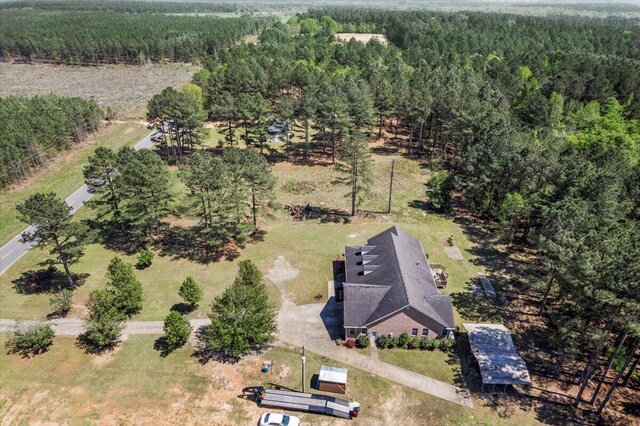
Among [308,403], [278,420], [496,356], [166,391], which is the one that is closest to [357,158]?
[496,356]

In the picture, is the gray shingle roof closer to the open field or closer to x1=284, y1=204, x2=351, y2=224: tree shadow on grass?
x1=284, y1=204, x2=351, y2=224: tree shadow on grass

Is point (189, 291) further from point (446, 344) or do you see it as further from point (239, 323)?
point (446, 344)

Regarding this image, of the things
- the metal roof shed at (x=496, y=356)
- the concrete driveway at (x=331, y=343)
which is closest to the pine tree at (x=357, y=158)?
the concrete driveway at (x=331, y=343)

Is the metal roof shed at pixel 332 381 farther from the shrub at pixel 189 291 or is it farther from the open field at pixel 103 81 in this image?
the open field at pixel 103 81

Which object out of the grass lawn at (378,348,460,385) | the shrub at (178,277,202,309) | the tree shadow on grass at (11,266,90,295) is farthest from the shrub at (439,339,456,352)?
the tree shadow on grass at (11,266,90,295)

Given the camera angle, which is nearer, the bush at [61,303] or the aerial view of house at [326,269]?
the aerial view of house at [326,269]

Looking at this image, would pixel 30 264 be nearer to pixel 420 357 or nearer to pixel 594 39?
pixel 420 357

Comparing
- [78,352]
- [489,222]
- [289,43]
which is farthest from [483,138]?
[289,43]
